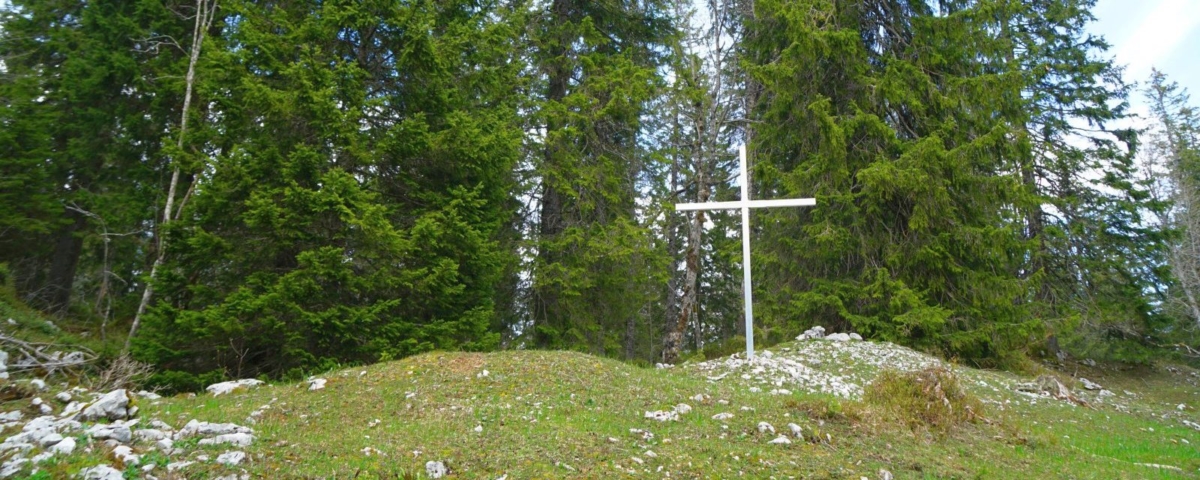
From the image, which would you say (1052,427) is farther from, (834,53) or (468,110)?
(468,110)

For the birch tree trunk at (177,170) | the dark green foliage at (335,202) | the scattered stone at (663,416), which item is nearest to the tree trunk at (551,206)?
the dark green foliage at (335,202)

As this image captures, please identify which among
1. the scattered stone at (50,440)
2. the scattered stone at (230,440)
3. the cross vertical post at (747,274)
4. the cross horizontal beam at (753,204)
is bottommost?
the scattered stone at (230,440)

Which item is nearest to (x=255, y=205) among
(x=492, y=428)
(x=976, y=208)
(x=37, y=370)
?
(x=37, y=370)

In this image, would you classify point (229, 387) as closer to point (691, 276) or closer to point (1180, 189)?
point (691, 276)

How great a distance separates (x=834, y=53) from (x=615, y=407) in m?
10.4

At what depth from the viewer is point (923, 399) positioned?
714 cm

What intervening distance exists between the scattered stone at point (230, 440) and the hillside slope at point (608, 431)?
0.07 metres

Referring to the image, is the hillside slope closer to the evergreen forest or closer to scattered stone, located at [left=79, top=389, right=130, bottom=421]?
scattered stone, located at [left=79, top=389, right=130, bottom=421]

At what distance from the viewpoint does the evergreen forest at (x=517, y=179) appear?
9266mm

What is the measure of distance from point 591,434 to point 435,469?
5.13 feet

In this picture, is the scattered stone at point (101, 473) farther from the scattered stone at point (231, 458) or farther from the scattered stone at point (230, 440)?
the scattered stone at point (230, 440)

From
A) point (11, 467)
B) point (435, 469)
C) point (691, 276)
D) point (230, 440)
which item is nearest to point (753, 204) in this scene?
point (691, 276)

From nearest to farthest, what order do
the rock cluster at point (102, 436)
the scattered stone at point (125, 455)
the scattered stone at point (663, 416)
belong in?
the rock cluster at point (102, 436) → the scattered stone at point (125, 455) → the scattered stone at point (663, 416)

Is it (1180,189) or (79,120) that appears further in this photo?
(1180,189)
